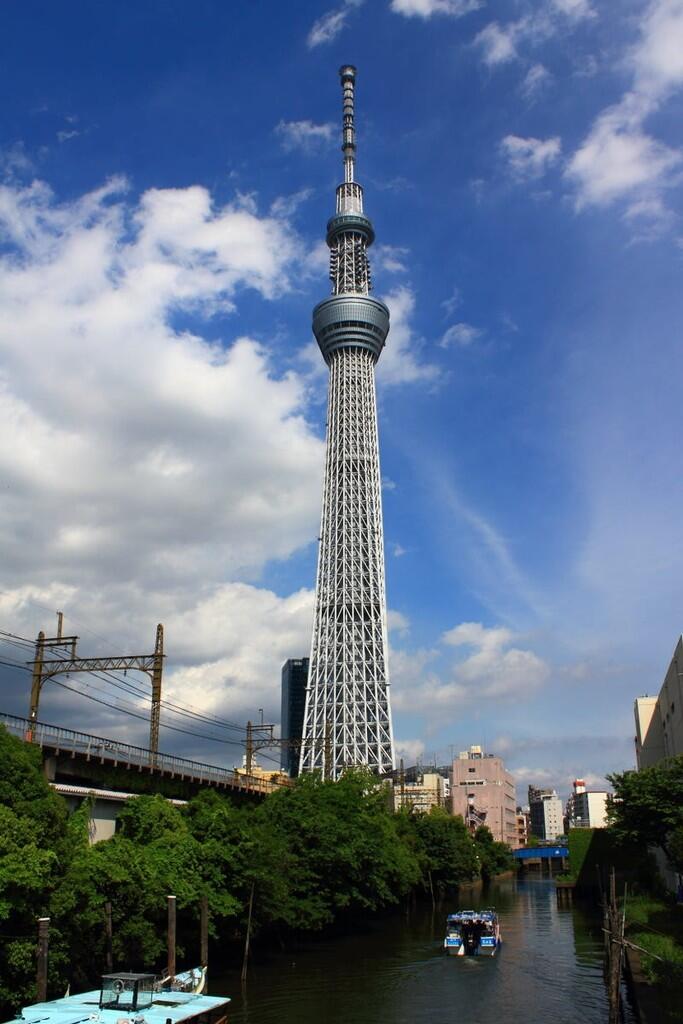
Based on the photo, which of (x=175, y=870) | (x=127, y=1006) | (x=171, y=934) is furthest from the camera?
(x=175, y=870)

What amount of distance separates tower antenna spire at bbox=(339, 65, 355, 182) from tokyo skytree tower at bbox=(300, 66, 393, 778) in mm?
169

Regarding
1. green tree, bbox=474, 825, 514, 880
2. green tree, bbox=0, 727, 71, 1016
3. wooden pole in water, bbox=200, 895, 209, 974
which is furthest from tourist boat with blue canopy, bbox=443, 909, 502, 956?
green tree, bbox=474, 825, 514, 880

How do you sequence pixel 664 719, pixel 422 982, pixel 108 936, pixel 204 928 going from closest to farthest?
pixel 108 936 → pixel 204 928 → pixel 422 982 → pixel 664 719

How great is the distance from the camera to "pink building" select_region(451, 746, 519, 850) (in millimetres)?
155000

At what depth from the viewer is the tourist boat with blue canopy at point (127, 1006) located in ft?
75.8

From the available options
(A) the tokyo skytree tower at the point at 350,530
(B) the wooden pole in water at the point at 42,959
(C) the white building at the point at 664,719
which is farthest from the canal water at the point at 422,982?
(A) the tokyo skytree tower at the point at 350,530

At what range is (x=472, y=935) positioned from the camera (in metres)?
48.7

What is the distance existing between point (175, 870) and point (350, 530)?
95052 mm

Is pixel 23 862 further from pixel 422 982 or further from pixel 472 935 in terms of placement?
pixel 472 935

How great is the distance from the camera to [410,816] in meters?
90.7

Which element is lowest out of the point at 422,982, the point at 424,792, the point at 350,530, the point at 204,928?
the point at 422,982

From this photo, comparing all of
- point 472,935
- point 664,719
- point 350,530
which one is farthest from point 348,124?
point 472,935

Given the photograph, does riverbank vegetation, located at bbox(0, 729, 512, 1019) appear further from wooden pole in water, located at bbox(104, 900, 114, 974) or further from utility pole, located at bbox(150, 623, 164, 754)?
utility pole, located at bbox(150, 623, 164, 754)

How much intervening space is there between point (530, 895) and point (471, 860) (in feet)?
36.7
